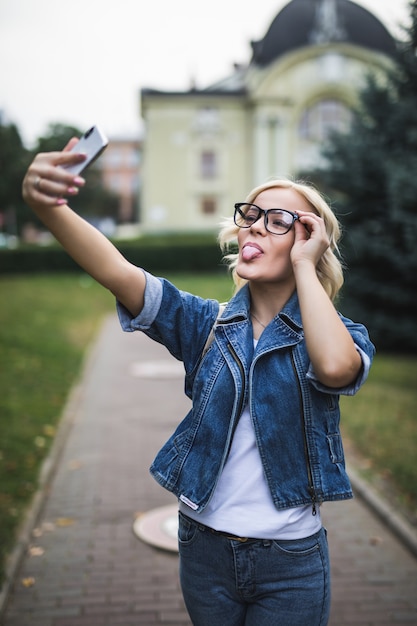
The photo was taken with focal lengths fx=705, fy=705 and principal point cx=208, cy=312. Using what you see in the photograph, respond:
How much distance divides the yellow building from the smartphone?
41.0 meters

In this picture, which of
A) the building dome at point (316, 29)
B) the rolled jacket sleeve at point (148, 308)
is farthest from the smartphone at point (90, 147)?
the building dome at point (316, 29)

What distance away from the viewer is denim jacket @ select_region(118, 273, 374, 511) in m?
2.15

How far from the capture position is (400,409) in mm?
9391

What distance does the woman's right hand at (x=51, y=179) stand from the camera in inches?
75.5

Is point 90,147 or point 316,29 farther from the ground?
point 90,147

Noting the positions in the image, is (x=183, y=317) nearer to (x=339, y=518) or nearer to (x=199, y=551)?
(x=199, y=551)

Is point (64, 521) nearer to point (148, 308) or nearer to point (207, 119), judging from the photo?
point (148, 308)

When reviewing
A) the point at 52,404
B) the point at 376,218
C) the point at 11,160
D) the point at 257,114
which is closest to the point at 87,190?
the point at 257,114

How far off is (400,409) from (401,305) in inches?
183

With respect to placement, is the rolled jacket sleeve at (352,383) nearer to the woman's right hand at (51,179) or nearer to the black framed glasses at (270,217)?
the black framed glasses at (270,217)

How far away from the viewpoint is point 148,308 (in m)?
2.23

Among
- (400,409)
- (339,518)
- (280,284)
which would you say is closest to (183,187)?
(400,409)

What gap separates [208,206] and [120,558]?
138 feet

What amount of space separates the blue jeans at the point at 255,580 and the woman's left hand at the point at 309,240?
0.88 meters
